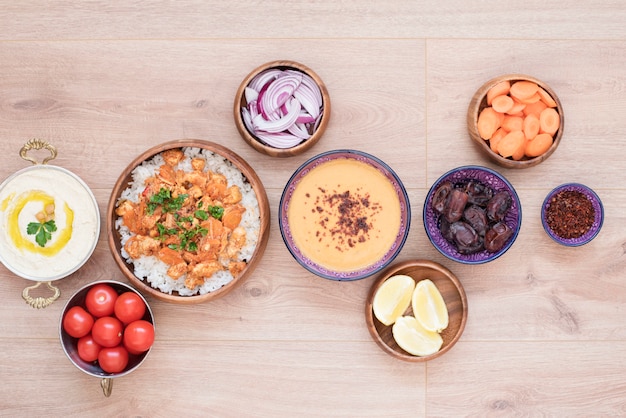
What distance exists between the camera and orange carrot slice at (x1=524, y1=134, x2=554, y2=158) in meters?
2.14

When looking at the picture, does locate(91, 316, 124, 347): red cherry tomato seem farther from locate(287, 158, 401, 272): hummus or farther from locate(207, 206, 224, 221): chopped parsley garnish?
locate(287, 158, 401, 272): hummus

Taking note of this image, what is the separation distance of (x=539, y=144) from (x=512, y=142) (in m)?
0.10

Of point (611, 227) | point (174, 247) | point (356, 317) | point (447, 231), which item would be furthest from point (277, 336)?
point (611, 227)

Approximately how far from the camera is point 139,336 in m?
2.11

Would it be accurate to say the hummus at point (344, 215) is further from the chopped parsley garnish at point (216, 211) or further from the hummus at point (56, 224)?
the hummus at point (56, 224)

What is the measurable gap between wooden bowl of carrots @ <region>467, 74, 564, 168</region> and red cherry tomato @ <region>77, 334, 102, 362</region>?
1656 mm

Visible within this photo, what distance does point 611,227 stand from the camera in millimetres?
2320

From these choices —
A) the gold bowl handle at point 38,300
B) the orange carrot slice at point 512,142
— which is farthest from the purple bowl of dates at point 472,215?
the gold bowl handle at point 38,300

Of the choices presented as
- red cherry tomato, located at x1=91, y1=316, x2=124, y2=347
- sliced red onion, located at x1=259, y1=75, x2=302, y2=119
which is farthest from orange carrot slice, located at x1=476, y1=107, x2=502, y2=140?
red cherry tomato, located at x1=91, y1=316, x2=124, y2=347

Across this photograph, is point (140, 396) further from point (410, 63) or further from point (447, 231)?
point (410, 63)

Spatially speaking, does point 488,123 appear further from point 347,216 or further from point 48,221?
point 48,221

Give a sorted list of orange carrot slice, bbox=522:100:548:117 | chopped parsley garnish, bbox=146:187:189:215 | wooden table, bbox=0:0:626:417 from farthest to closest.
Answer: wooden table, bbox=0:0:626:417 → orange carrot slice, bbox=522:100:548:117 → chopped parsley garnish, bbox=146:187:189:215

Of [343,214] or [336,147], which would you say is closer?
[343,214]

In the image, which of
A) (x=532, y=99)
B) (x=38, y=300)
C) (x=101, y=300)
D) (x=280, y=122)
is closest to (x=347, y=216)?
(x=280, y=122)
